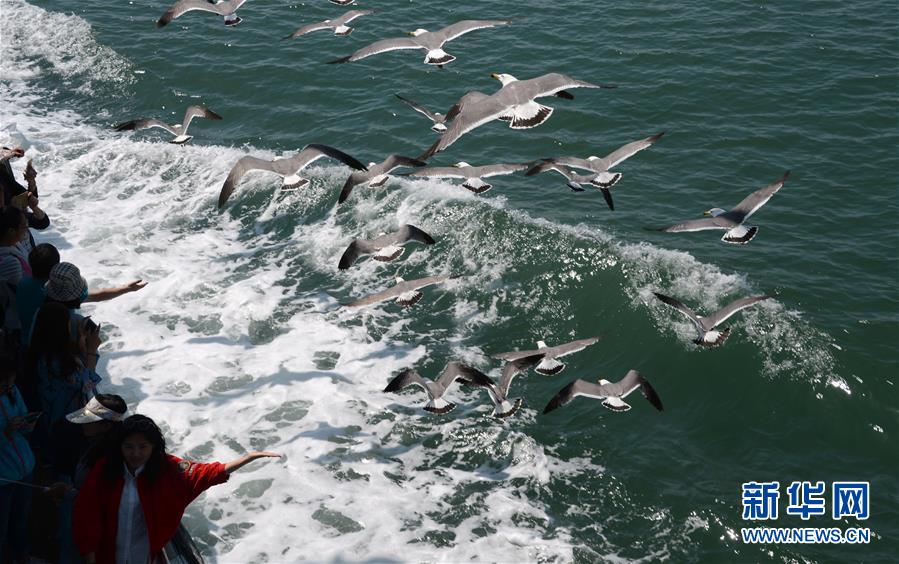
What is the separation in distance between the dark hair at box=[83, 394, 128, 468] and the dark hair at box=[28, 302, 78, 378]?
0.67m

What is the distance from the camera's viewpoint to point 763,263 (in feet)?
46.3

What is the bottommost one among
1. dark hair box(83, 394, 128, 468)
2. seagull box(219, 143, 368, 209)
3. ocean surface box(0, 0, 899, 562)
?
ocean surface box(0, 0, 899, 562)

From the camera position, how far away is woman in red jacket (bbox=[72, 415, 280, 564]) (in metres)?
4.66

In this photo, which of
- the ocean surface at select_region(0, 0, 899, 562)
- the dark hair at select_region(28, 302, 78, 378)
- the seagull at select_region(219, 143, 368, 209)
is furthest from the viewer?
the seagull at select_region(219, 143, 368, 209)

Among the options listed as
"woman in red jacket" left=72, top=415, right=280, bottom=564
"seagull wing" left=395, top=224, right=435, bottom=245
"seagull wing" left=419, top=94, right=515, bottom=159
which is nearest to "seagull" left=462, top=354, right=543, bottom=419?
"seagull wing" left=395, top=224, right=435, bottom=245

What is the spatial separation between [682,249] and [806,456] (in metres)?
4.70

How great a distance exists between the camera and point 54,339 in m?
5.76

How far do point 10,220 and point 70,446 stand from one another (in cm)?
204

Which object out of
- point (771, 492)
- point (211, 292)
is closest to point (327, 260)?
point (211, 292)

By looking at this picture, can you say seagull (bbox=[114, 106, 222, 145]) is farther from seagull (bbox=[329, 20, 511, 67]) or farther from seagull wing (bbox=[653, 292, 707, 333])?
seagull wing (bbox=[653, 292, 707, 333])

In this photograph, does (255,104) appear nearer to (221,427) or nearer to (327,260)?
(327,260)

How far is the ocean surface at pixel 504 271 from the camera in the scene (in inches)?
377

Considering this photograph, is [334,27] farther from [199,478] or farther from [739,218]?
[199,478]

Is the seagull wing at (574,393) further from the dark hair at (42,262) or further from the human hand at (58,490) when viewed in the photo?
the human hand at (58,490)
